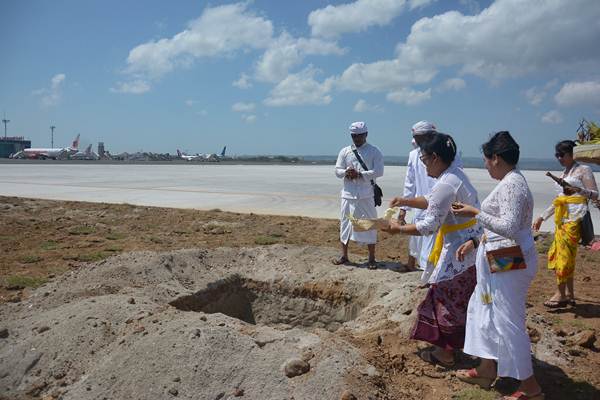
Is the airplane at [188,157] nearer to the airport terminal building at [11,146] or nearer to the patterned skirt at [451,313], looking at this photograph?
the airport terminal building at [11,146]

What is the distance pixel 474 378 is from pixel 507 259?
36.6 inches

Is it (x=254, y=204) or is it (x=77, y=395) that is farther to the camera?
(x=254, y=204)

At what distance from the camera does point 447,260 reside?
139 inches

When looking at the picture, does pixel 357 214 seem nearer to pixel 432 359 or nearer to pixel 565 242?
pixel 565 242

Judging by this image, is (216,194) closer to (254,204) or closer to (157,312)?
(254,204)

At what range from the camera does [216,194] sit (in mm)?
18547

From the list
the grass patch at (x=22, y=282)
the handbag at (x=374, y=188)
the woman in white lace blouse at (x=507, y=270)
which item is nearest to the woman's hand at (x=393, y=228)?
the woman in white lace blouse at (x=507, y=270)

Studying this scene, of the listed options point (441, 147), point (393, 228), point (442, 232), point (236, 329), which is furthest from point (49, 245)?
point (441, 147)

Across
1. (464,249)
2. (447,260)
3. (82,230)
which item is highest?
(464,249)

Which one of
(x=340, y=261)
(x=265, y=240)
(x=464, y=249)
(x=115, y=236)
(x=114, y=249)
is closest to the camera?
(x=464, y=249)

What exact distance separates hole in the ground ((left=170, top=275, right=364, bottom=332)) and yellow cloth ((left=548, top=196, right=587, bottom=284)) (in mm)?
2125

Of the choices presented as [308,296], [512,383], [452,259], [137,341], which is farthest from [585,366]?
[137,341]

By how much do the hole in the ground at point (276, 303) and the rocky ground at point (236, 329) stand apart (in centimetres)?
1

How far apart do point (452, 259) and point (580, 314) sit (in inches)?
101
